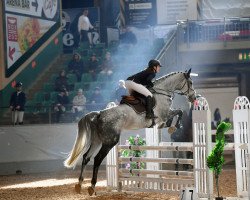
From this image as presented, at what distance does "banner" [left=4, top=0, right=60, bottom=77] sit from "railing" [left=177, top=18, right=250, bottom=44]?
556 centimetres

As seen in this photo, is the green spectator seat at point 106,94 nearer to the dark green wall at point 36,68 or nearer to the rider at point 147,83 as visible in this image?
the dark green wall at point 36,68

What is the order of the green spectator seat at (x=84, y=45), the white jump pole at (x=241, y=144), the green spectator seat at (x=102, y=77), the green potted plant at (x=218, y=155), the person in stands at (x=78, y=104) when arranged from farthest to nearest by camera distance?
the green spectator seat at (x=84, y=45), the green spectator seat at (x=102, y=77), the person in stands at (x=78, y=104), the white jump pole at (x=241, y=144), the green potted plant at (x=218, y=155)

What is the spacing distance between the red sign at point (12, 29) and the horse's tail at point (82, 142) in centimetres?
1152

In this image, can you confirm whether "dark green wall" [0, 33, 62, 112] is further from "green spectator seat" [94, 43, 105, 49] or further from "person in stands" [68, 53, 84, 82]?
"green spectator seat" [94, 43, 105, 49]

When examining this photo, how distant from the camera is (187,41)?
899 inches

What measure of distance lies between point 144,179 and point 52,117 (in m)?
7.89

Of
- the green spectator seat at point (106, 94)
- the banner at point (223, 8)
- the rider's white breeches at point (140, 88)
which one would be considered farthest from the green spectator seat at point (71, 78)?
the rider's white breeches at point (140, 88)

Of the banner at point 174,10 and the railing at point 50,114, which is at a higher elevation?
the banner at point 174,10

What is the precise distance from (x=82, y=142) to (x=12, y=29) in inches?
470

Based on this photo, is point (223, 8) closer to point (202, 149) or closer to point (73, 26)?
point (73, 26)

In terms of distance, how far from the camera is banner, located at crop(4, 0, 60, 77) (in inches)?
934

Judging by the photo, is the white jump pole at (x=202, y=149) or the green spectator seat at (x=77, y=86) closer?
the white jump pole at (x=202, y=149)

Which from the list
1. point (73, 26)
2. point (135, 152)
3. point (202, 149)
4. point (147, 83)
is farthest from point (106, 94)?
point (202, 149)

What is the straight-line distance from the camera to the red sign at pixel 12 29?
23.8 meters
